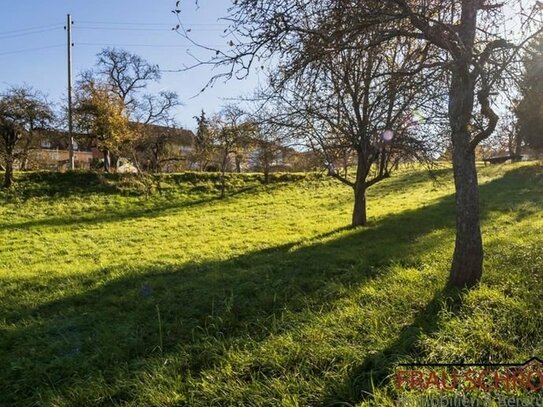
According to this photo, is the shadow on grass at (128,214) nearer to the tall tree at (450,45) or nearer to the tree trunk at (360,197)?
the tree trunk at (360,197)

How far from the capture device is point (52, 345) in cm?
507

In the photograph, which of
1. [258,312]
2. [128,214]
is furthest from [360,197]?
[128,214]

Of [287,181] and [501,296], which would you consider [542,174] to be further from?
[501,296]

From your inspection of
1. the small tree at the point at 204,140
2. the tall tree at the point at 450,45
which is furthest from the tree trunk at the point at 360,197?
the small tree at the point at 204,140

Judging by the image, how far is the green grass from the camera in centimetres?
372

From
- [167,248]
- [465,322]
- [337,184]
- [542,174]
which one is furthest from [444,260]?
[337,184]

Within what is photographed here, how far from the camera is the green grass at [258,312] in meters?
3.72

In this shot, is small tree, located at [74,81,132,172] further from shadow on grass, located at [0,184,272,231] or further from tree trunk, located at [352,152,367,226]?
tree trunk, located at [352,152,367,226]

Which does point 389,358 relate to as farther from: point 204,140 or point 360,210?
point 204,140

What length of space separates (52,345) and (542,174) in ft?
72.1

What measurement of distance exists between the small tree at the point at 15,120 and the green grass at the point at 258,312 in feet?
33.9

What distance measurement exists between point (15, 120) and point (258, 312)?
2148 cm

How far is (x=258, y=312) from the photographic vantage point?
18.3ft

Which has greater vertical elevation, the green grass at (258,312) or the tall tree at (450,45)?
the tall tree at (450,45)
